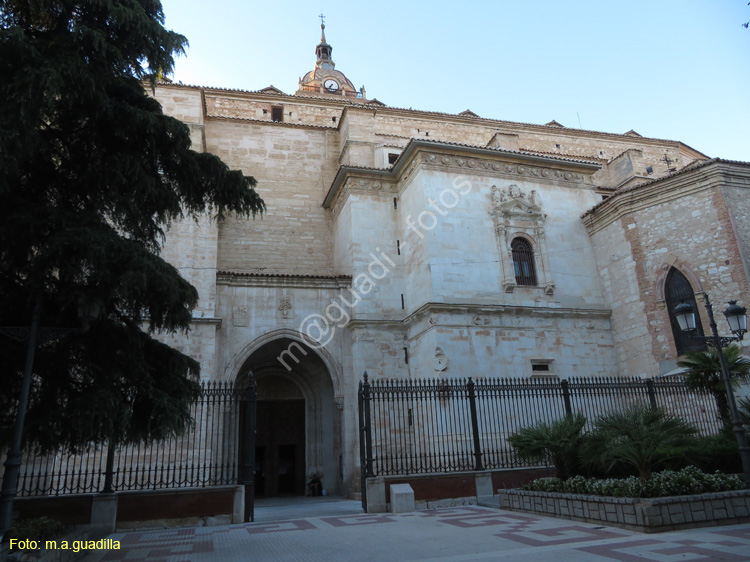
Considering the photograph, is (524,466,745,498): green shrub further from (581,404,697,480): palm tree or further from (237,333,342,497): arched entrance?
(237,333,342,497): arched entrance

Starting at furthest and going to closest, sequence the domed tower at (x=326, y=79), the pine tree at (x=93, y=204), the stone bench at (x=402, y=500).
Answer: the domed tower at (x=326, y=79) → the stone bench at (x=402, y=500) → the pine tree at (x=93, y=204)

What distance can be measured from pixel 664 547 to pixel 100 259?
7.07 meters

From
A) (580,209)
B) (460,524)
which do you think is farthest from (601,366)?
(460,524)

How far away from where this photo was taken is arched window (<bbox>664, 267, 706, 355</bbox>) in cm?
Answer: 1545

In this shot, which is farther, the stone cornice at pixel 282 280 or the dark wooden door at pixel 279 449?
the dark wooden door at pixel 279 449

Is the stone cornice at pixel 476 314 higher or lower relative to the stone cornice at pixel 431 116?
lower

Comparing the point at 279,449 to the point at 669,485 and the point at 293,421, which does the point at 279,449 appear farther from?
the point at 669,485

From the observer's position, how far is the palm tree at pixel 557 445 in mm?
9281

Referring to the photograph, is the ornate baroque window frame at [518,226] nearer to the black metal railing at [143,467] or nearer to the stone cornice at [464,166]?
the stone cornice at [464,166]

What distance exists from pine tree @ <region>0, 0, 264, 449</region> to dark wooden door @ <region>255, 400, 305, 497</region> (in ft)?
41.9

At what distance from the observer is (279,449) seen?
19547 millimetres

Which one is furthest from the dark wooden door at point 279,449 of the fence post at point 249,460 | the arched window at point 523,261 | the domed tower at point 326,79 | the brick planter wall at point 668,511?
the domed tower at point 326,79

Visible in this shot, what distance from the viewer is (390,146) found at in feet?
70.4

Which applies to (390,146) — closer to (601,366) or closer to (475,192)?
(475,192)
